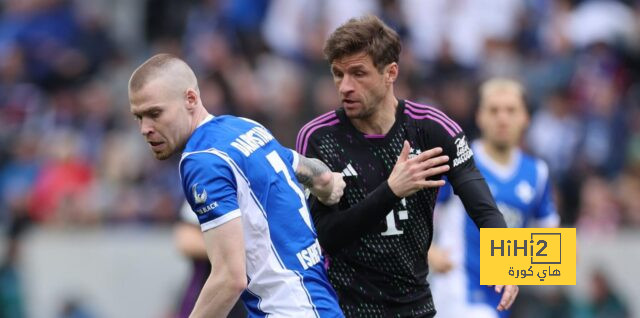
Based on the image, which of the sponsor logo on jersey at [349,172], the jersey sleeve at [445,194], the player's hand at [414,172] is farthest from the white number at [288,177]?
the jersey sleeve at [445,194]

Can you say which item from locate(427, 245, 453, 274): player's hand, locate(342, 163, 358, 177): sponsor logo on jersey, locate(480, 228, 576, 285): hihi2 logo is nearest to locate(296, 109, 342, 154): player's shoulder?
locate(342, 163, 358, 177): sponsor logo on jersey

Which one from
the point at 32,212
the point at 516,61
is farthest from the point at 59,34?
the point at 516,61

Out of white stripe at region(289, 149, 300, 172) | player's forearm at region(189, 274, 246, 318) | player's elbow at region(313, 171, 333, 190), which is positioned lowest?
player's forearm at region(189, 274, 246, 318)

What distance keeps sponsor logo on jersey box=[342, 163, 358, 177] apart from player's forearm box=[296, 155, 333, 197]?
0.23 metres

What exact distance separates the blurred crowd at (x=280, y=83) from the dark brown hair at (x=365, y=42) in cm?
680

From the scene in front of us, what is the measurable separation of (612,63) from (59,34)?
25.5 ft

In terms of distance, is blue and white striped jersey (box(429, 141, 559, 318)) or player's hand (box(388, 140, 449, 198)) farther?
blue and white striped jersey (box(429, 141, 559, 318))

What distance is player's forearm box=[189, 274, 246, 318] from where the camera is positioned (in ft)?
18.5

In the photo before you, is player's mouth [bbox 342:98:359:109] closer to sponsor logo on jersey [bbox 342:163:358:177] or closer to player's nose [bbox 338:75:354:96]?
player's nose [bbox 338:75:354:96]

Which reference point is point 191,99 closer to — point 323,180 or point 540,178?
point 323,180

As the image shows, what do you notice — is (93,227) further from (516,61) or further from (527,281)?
(527,281)

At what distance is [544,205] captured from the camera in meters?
8.95

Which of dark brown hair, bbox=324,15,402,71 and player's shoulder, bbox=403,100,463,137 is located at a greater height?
dark brown hair, bbox=324,15,402,71

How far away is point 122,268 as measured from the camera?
15.4 meters
